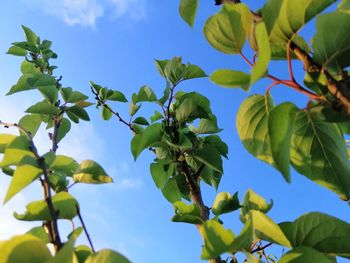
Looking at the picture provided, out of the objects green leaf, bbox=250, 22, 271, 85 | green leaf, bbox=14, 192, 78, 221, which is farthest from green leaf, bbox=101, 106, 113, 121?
green leaf, bbox=250, 22, 271, 85

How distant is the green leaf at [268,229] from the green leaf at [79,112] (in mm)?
1013

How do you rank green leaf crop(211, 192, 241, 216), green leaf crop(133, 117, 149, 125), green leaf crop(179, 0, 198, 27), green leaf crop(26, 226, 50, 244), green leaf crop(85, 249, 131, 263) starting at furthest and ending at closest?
green leaf crop(133, 117, 149, 125) < green leaf crop(211, 192, 241, 216) < green leaf crop(179, 0, 198, 27) < green leaf crop(26, 226, 50, 244) < green leaf crop(85, 249, 131, 263)

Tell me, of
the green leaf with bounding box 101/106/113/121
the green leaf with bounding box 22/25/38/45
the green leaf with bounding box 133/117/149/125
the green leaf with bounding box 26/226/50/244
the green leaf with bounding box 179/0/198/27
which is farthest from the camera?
the green leaf with bounding box 22/25/38/45

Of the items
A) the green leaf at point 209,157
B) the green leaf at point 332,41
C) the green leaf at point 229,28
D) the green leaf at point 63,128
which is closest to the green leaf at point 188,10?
the green leaf at point 229,28

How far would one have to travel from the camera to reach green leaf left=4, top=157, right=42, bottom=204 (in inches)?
35.8

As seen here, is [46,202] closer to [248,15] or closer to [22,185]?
[22,185]

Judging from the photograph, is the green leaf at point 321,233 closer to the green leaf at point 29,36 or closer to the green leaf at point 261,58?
the green leaf at point 261,58

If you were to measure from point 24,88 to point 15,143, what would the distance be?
801 mm

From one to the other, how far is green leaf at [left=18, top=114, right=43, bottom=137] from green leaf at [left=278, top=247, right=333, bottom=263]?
4.02 ft

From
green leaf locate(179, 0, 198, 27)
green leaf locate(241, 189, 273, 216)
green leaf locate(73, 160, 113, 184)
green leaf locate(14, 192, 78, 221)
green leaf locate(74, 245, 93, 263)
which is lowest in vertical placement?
green leaf locate(74, 245, 93, 263)

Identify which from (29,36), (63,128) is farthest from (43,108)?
(29,36)

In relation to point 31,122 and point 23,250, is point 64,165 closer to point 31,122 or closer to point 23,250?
point 23,250

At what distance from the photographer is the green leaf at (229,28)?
1.03 meters

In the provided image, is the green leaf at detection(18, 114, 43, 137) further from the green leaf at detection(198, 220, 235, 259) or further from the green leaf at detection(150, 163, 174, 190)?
the green leaf at detection(198, 220, 235, 259)
